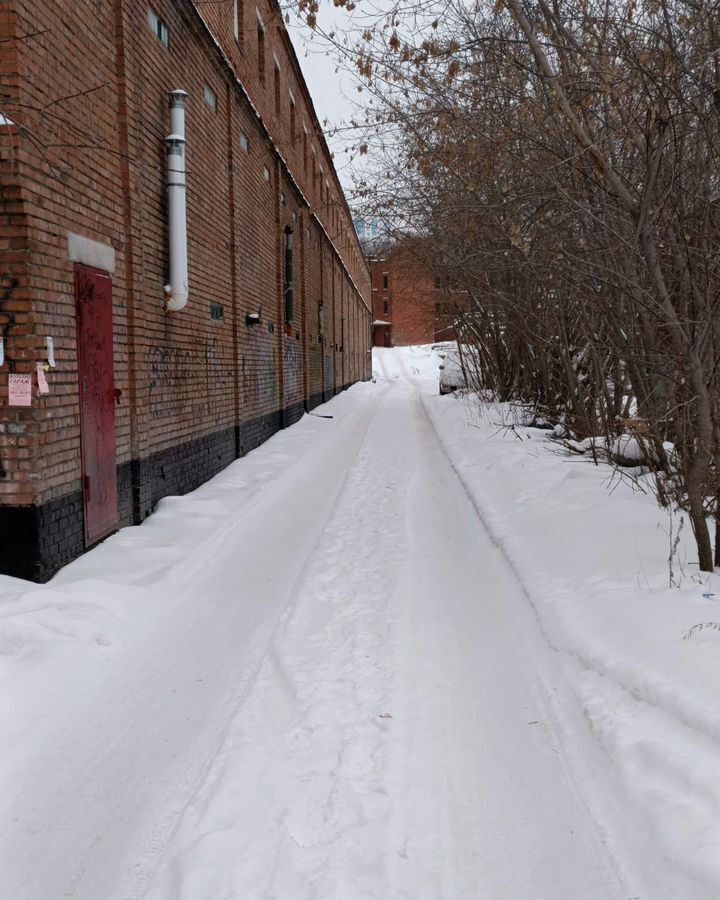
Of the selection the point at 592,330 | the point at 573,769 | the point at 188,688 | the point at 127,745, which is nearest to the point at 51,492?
the point at 188,688

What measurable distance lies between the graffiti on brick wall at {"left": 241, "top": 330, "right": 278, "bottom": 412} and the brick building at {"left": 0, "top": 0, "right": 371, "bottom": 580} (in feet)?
0.27

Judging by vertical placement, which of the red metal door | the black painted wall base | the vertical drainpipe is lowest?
the black painted wall base

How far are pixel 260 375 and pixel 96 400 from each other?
24.7 feet

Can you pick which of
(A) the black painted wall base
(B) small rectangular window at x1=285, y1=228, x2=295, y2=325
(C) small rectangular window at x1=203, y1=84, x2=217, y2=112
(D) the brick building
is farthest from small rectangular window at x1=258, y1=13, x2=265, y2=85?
(A) the black painted wall base

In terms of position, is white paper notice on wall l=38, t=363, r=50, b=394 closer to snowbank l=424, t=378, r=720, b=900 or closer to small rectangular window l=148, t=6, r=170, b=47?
snowbank l=424, t=378, r=720, b=900

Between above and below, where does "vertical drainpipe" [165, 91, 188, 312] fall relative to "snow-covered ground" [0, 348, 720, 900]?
above

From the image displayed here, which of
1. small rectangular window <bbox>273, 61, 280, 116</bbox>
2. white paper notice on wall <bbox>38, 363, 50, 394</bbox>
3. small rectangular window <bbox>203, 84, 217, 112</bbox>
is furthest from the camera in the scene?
small rectangular window <bbox>273, 61, 280, 116</bbox>

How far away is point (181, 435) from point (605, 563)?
206 inches

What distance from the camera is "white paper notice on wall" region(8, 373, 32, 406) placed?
5.09 meters

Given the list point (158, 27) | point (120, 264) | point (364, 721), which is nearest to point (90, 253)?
point (120, 264)

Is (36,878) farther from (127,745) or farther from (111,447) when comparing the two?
(111,447)

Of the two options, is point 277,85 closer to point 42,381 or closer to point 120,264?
point 120,264

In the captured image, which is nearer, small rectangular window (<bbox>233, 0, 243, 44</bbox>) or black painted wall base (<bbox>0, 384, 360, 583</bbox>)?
black painted wall base (<bbox>0, 384, 360, 583</bbox>)

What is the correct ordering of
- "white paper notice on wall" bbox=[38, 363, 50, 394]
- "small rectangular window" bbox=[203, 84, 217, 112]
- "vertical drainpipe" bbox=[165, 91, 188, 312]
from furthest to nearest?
"small rectangular window" bbox=[203, 84, 217, 112]
"vertical drainpipe" bbox=[165, 91, 188, 312]
"white paper notice on wall" bbox=[38, 363, 50, 394]
